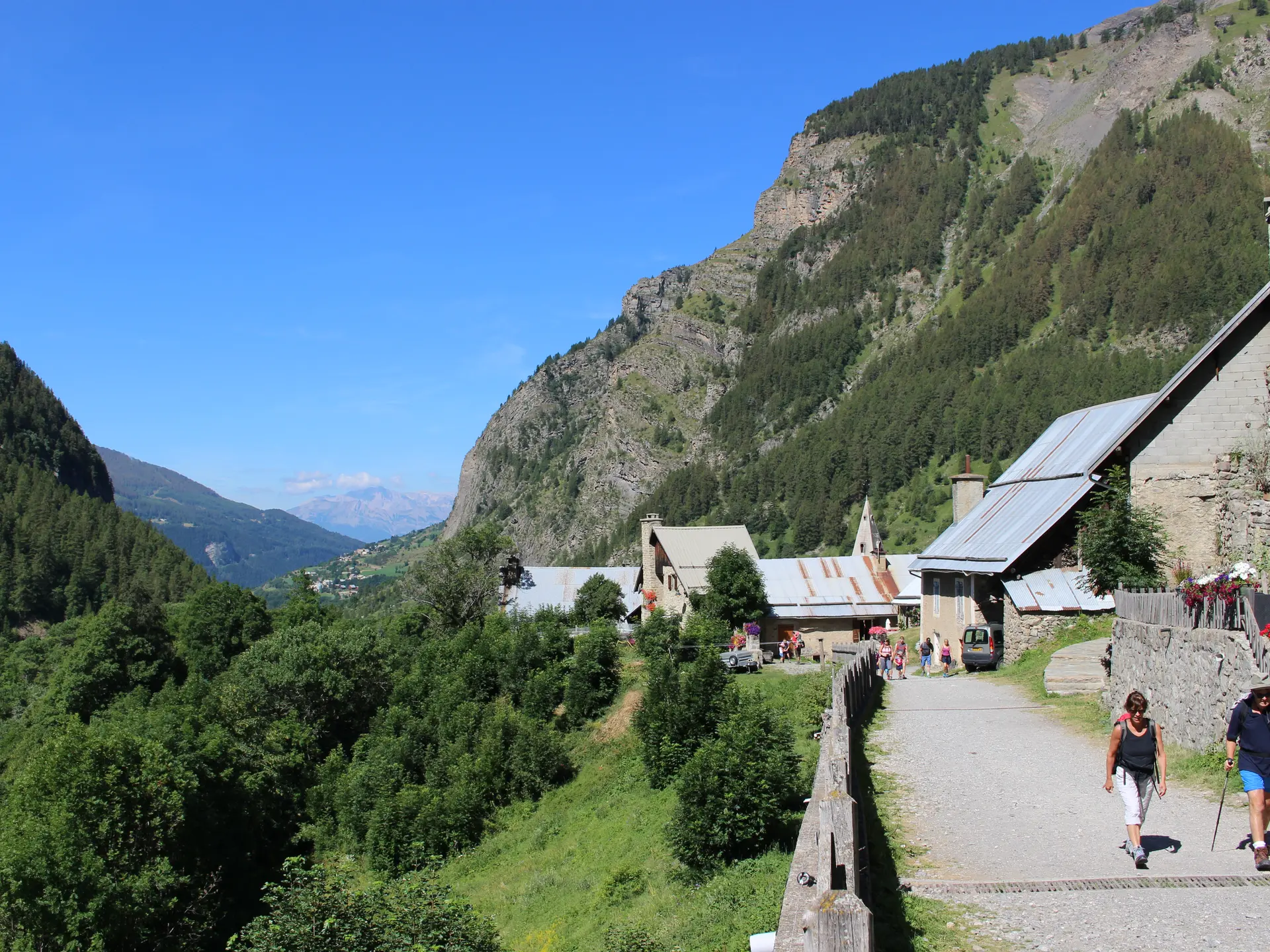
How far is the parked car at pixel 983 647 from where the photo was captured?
33875 millimetres

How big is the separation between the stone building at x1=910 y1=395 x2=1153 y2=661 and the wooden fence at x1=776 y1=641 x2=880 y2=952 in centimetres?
2015

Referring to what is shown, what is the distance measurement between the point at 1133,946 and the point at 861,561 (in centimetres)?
5617

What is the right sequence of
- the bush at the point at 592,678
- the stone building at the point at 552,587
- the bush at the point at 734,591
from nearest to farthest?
1. the bush at the point at 592,678
2. the bush at the point at 734,591
3. the stone building at the point at 552,587

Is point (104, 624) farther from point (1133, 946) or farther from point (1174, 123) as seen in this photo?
point (1174, 123)

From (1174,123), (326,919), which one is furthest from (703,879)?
(1174,123)

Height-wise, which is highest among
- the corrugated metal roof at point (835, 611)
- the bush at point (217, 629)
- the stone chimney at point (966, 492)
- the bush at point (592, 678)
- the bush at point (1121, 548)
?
the stone chimney at point (966, 492)

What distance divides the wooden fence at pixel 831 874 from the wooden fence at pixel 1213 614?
5.94 metres

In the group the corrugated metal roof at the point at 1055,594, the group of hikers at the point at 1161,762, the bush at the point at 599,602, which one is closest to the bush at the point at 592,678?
the bush at the point at 599,602

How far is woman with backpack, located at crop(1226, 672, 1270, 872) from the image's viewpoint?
1077 cm

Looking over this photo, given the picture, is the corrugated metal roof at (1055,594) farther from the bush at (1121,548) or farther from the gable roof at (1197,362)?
the gable roof at (1197,362)

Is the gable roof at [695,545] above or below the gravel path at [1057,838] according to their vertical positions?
above

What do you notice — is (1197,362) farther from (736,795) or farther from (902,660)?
(736,795)

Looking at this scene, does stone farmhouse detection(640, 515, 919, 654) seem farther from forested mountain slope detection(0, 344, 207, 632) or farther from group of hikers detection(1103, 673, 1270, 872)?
forested mountain slope detection(0, 344, 207, 632)

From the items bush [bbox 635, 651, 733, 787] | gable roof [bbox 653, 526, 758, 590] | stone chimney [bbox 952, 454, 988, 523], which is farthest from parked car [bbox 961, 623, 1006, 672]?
gable roof [bbox 653, 526, 758, 590]
